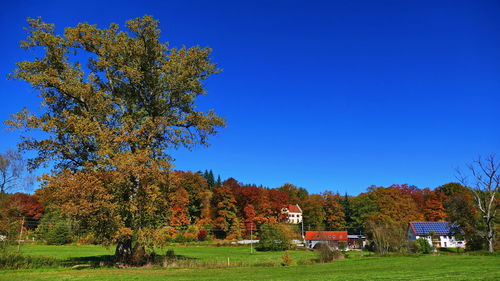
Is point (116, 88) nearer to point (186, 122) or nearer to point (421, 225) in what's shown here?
point (186, 122)

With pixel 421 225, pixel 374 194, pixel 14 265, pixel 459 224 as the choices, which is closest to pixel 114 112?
pixel 14 265

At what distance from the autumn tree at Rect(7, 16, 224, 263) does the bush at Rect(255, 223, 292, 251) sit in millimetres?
33957

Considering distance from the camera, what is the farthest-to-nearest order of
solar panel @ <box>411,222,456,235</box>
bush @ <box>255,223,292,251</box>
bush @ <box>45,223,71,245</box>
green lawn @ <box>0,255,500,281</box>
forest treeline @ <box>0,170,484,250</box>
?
forest treeline @ <box>0,170,484,250</box>
solar panel @ <box>411,222,456,235</box>
bush @ <box>45,223,71,245</box>
bush @ <box>255,223,292,251</box>
green lawn @ <box>0,255,500,281</box>

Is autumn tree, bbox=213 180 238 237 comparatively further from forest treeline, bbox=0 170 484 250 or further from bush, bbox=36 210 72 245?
bush, bbox=36 210 72 245

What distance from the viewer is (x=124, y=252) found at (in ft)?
78.2

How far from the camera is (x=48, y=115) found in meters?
23.9

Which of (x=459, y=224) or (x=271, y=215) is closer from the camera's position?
(x=459, y=224)

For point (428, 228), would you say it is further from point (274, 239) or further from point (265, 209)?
point (265, 209)

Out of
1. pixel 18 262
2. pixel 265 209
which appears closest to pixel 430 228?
pixel 265 209

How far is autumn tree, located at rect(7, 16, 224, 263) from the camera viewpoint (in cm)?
2070

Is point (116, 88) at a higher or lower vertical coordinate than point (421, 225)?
higher

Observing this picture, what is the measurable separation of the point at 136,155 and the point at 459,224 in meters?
43.2

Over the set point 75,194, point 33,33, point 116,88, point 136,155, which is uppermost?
point 33,33

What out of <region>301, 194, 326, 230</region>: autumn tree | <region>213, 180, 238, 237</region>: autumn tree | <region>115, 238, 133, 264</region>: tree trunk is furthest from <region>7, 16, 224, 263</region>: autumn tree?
<region>301, 194, 326, 230</region>: autumn tree
